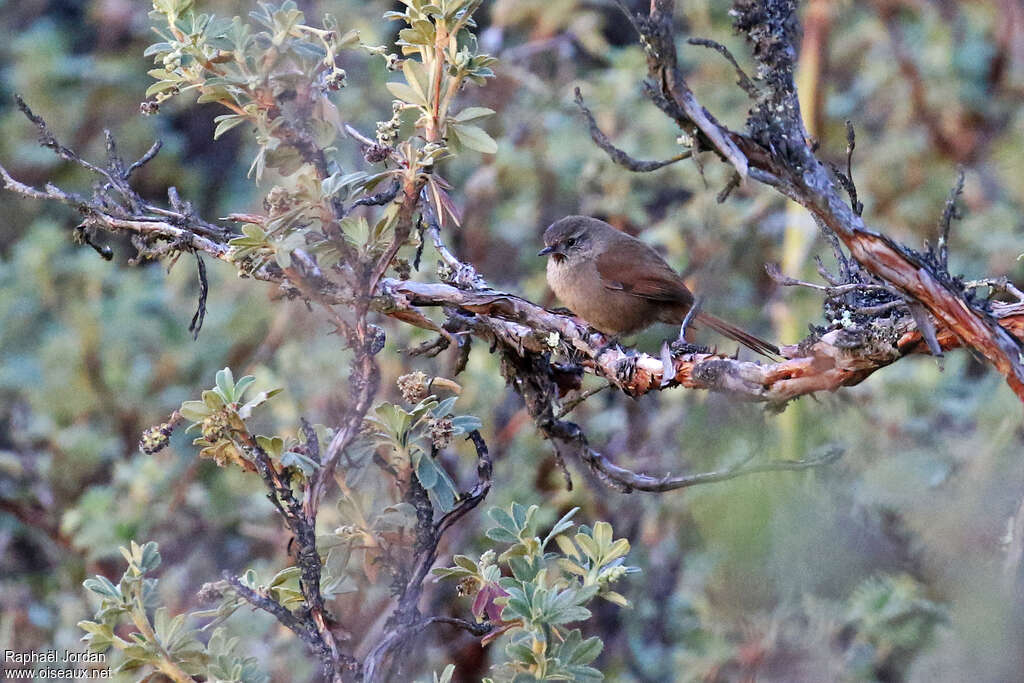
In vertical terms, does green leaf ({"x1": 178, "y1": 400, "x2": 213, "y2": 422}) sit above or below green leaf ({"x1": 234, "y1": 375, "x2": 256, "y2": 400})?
below

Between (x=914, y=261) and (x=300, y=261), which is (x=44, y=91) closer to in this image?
(x=300, y=261)

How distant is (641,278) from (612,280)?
0.47ft

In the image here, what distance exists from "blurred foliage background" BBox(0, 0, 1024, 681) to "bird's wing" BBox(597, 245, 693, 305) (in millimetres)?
189

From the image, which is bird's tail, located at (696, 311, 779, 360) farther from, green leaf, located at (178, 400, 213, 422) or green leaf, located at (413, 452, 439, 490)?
green leaf, located at (178, 400, 213, 422)

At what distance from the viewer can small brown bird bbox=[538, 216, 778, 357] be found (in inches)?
169

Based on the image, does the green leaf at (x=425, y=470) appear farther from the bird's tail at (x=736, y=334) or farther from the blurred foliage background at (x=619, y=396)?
the bird's tail at (x=736, y=334)

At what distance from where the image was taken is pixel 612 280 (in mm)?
4441

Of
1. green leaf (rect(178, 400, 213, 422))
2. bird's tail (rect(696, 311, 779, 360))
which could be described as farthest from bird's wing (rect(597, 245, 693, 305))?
green leaf (rect(178, 400, 213, 422))

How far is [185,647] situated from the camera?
2.42 metres

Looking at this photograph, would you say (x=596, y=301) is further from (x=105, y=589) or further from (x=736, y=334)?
(x=105, y=589)

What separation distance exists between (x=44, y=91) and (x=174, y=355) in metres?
2.41

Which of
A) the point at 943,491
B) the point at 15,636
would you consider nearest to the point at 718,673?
the point at 943,491

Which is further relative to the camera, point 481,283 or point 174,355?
point 174,355

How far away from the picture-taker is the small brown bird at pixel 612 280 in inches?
169
